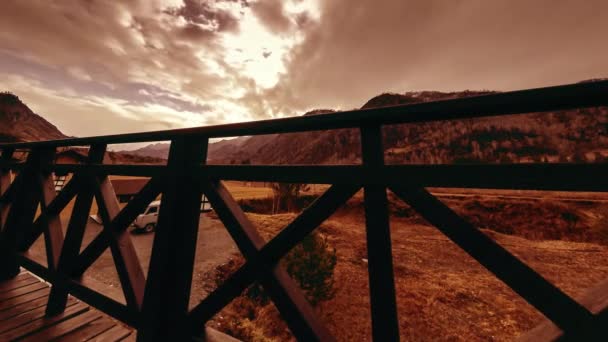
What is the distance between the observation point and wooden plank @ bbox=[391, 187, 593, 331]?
77 centimetres

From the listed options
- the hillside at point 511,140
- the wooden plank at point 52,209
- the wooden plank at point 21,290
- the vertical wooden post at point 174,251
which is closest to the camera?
the vertical wooden post at point 174,251

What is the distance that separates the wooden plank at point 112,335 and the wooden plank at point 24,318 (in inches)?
27.5

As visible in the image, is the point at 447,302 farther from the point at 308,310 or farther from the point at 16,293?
the point at 16,293

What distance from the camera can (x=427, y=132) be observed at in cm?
6900

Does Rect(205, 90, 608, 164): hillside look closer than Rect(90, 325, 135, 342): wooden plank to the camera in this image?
No

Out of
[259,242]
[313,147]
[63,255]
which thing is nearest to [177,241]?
[259,242]

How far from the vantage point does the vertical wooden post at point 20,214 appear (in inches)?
114

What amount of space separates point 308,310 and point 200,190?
3.19ft

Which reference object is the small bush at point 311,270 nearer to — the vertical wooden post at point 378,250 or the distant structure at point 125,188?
the vertical wooden post at point 378,250

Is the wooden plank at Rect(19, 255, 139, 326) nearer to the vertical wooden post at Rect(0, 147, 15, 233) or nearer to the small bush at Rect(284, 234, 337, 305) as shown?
the vertical wooden post at Rect(0, 147, 15, 233)

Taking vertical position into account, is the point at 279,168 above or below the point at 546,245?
above

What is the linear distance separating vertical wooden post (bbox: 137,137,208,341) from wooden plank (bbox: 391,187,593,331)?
1.35 m

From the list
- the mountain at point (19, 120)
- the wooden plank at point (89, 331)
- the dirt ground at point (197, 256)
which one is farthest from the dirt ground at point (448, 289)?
the mountain at point (19, 120)

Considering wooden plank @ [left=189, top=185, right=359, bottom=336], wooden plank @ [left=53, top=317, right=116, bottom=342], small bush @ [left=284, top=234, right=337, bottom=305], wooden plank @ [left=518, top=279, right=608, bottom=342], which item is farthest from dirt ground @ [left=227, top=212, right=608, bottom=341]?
wooden plank @ [left=518, top=279, right=608, bottom=342]
